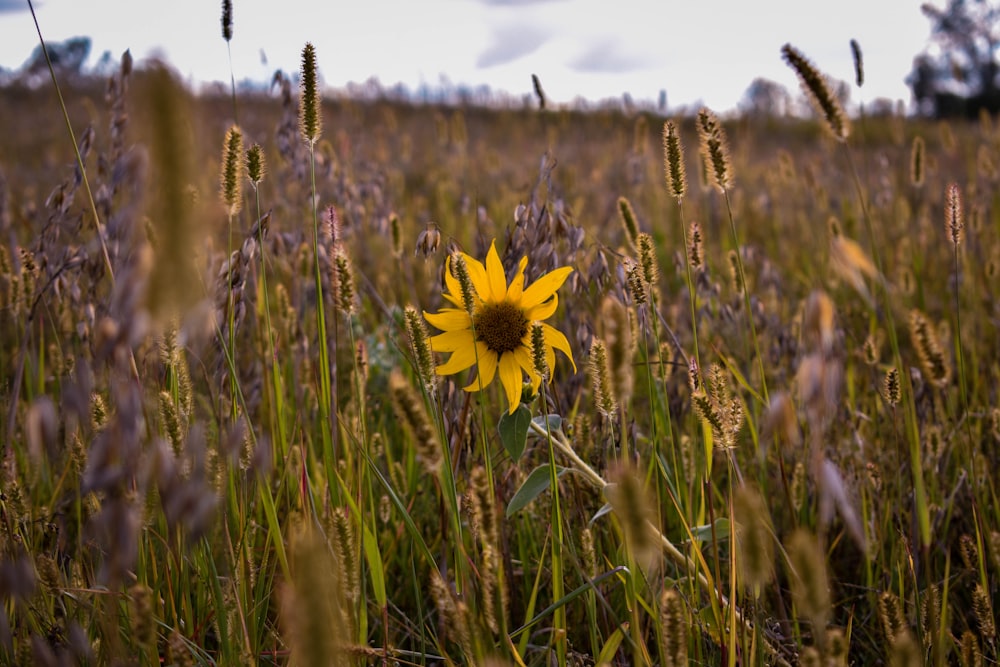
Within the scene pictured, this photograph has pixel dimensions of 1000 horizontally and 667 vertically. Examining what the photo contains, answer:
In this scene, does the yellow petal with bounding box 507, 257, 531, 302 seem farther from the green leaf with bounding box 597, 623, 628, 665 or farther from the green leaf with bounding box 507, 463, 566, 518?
the green leaf with bounding box 597, 623, 628, 665

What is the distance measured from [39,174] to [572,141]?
→ 816 centimetres

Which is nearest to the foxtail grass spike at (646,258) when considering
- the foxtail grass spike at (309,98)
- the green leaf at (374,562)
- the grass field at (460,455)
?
the grass field at (460,455)

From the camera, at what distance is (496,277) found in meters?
1.40

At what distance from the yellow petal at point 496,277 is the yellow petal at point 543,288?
46 millimetres

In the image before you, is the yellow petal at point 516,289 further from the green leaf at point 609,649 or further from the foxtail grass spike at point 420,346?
the green leaf at point 609,649

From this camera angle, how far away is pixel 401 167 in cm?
853

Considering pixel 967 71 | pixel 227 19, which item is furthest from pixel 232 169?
pixel 967 71

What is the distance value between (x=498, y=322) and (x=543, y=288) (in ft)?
0.37

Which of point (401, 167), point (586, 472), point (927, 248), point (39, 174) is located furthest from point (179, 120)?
point (39, 174)

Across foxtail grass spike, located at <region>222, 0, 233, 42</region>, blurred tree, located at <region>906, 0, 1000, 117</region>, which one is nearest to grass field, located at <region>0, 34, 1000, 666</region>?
foxtail grass spike, located at <region>222, 0, 233, 42</region>

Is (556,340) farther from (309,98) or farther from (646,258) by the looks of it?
(309,98)

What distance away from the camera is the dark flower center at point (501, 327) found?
4.55 feet

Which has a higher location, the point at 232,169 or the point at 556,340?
the point at 232,169

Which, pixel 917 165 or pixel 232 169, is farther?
pixel 917 165
